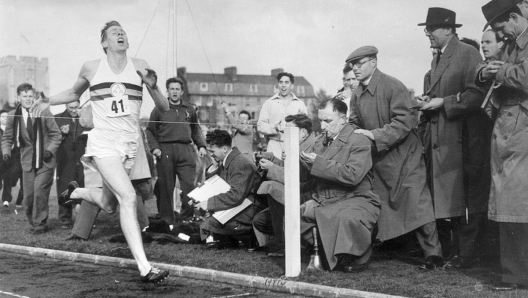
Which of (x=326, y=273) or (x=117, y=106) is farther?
(x=117, y=106)

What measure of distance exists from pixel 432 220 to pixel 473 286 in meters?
1.04

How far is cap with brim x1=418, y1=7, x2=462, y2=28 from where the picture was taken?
7.14 meters

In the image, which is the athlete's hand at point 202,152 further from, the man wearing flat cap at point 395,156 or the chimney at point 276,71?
the man wearing flat cap at point 395,156

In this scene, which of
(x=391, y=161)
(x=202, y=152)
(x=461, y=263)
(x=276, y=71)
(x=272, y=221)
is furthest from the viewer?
(x=202, y=152)

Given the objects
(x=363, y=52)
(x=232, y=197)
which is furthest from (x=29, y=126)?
(x=363, y=52)

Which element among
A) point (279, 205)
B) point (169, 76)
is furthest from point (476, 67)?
point (169, 76)

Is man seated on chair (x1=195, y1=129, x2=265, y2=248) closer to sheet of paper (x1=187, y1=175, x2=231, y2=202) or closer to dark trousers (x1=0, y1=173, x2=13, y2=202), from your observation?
sheet of paper (x1=187, y1=175, x2=231, y2=202)

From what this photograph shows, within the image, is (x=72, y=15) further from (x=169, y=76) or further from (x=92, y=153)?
(x=92, y=153)

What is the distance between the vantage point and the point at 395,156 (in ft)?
23.7

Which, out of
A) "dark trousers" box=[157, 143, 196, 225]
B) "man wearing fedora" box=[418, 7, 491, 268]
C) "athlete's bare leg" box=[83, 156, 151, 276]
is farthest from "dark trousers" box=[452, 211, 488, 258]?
"dark trousers" box=[157, 143, 196, 225]

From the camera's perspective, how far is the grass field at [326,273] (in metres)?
5.92

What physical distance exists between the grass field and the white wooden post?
0.51ft

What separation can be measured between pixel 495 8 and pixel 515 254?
6.72 ft

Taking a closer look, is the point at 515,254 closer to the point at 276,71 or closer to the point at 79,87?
the point at 79,87
